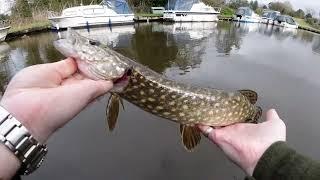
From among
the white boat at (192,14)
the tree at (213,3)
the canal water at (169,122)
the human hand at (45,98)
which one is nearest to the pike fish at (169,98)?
the human hand at (45,98)

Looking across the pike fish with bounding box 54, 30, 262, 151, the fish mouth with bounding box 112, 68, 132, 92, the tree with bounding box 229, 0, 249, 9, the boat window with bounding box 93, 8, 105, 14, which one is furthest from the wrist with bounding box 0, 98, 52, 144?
the tree with bounding box 229, 0, 249, 9

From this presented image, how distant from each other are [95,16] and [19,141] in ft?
85.2

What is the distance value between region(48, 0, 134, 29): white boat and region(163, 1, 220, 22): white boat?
5.54m

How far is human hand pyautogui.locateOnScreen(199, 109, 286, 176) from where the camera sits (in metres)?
2.46

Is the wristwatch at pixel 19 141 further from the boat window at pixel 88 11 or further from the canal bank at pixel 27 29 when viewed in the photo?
the boat window at pixel 88 11

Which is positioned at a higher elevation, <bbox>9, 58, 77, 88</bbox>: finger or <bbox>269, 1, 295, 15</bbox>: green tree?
<bbox>9, 58, 77, 88</bbox>: finger

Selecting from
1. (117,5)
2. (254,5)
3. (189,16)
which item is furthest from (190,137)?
(254,5)

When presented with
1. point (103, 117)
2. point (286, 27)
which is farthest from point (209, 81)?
point (286, 27)

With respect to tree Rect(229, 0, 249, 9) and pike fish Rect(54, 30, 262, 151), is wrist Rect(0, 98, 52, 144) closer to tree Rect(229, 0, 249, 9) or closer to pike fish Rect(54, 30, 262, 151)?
pike fish Rect(54, 30, 262, 151)

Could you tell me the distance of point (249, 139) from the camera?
8.80ft

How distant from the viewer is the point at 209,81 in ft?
38.2

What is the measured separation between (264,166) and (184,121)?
4.71 feet

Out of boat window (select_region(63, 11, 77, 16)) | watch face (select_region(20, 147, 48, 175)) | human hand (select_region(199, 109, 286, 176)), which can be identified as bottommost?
boat window (select_region(63, 11, 77, 16))

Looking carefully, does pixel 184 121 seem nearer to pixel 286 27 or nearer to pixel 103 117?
pixel 103 117
